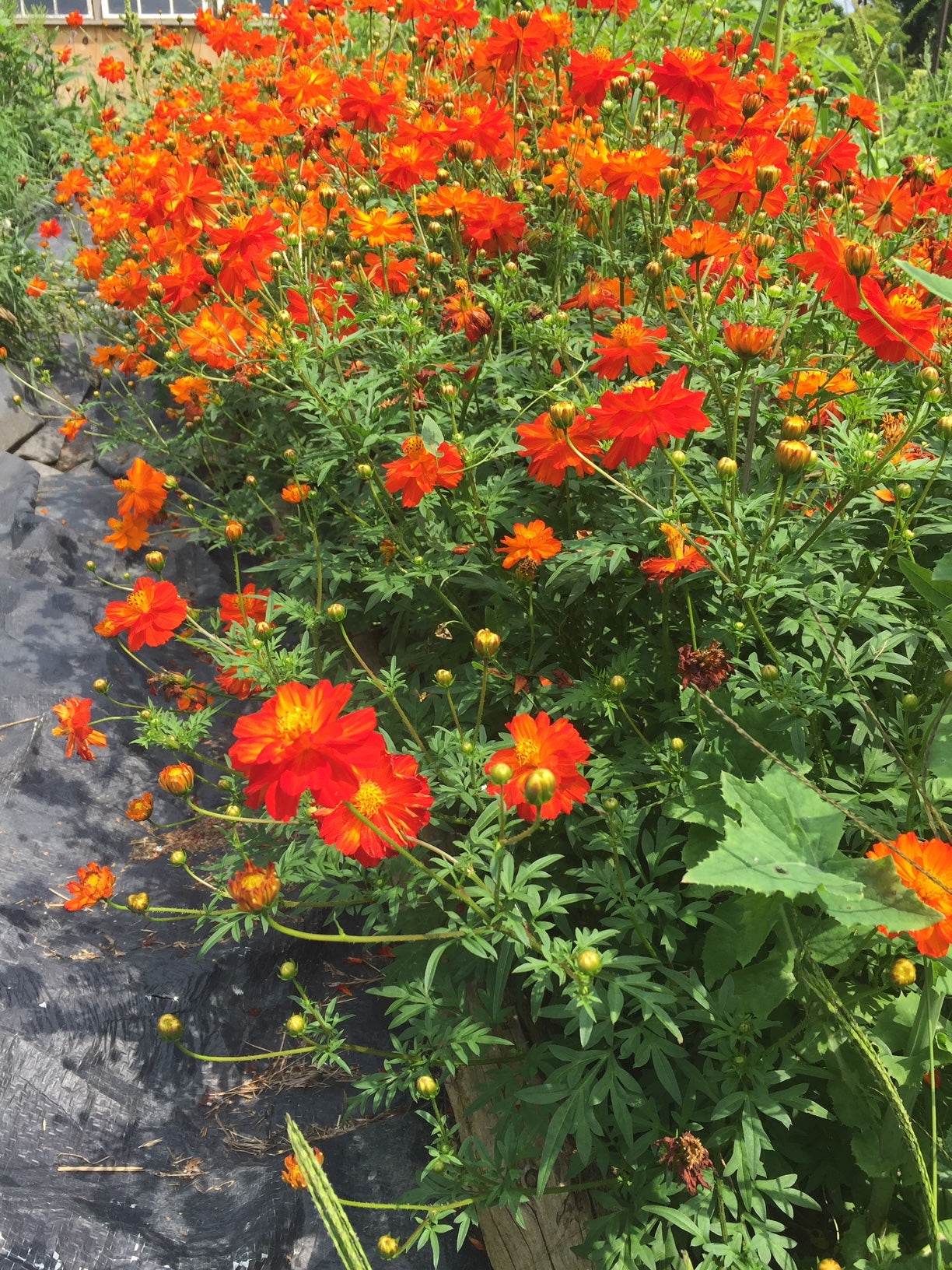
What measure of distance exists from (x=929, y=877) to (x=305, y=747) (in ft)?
2.52

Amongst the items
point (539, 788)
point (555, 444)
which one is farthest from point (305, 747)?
point (555, 444)

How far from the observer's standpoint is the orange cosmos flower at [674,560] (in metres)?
1.37

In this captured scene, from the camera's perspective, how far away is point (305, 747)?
43.3 inches

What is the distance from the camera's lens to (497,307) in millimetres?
1912

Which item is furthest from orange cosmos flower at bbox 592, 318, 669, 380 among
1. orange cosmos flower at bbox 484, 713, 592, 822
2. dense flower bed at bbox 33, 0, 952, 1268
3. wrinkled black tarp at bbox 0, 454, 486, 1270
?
wrinkled black tarp at bbox 0, 454, 486, 1270

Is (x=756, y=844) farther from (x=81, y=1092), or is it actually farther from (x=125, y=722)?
(x=125, y=722)

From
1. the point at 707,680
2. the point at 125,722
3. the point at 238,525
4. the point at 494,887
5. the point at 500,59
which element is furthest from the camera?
the point at 125,722

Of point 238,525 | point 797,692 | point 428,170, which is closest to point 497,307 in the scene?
point 428,170

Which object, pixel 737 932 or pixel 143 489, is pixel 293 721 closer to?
pixel 737 932

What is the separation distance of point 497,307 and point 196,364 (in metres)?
1.41

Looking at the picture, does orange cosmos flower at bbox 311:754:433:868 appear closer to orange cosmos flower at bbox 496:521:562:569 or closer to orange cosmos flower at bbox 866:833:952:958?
orange cosmos flower at bbox 496:521:562:569

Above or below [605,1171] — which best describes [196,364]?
above

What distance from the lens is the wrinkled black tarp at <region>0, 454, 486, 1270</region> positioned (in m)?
1.76

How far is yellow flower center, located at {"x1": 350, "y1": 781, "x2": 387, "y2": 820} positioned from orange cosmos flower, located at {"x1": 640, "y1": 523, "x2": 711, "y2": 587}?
520 millimetres
